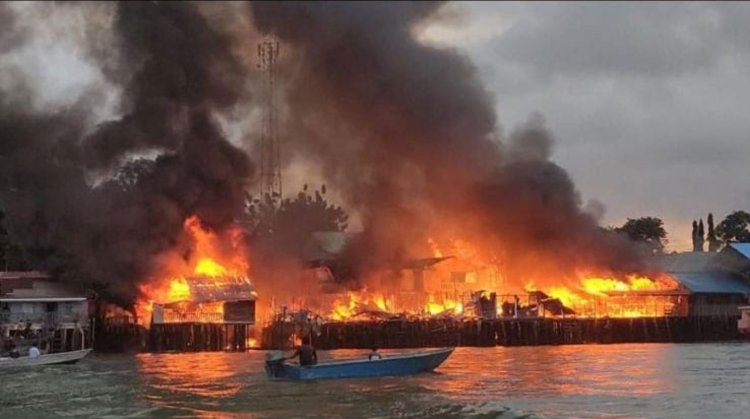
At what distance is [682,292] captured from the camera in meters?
83.8

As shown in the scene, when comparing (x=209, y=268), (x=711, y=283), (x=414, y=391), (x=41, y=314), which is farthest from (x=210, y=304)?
(x=711, y=283)

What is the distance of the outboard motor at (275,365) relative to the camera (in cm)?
4369

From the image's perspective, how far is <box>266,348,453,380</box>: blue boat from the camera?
42.8 metres

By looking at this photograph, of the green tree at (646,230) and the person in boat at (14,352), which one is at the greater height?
the green tree at (646,230)

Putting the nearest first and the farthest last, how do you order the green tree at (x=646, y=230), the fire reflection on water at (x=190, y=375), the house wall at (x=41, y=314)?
the fire reflection on water at (x=190, y=375) → the house wall at (x=41, y=314) → the green tree at (x=646, y=230)

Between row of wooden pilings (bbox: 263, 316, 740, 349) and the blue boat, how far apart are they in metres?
25.4

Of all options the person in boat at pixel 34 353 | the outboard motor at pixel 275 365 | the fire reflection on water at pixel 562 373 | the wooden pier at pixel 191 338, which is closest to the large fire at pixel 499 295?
the wooden pier at pixel 191 338

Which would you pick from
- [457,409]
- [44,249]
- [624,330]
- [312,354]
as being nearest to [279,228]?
[44,249]

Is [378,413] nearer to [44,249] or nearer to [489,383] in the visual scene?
[489,383]

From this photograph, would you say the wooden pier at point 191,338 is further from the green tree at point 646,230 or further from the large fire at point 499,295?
the green tree at point 646,230

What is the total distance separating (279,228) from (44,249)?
27.2 m

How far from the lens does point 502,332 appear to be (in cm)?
7575

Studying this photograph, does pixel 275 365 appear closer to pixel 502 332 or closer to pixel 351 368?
pixel 351 368

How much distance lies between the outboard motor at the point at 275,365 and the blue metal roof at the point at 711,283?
167 feet
